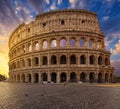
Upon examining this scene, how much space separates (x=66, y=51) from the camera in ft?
144

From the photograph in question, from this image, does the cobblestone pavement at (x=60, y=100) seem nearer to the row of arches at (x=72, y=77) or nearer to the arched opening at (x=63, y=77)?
the row of arches at (x=72, y=77)

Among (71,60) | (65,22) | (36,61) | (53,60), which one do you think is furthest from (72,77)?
(65,22)

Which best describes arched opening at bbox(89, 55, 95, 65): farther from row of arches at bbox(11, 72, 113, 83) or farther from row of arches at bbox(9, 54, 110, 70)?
row of arches at bbox(11, 72, 113, 83)

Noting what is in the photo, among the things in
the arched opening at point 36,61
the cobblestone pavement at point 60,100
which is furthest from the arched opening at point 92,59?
the cobblestone pavement at point 60,100

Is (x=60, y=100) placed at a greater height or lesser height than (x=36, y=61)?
lesser

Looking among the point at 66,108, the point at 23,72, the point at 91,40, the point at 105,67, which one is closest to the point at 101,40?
the point at 91,40

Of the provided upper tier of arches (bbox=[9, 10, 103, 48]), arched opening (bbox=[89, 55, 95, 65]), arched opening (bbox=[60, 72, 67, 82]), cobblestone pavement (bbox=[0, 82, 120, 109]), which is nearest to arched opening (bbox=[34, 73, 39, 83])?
arched opening (bbox=[60, 72, 67, 82])

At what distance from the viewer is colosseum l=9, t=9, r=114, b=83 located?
4362 cm

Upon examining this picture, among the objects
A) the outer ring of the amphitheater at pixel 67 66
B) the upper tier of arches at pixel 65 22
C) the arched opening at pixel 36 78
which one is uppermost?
the upper tier of arches at pixel 65 22

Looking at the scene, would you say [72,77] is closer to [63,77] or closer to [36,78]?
[63,77]

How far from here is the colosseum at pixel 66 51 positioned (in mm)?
43625

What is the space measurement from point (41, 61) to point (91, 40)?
15.2 metres

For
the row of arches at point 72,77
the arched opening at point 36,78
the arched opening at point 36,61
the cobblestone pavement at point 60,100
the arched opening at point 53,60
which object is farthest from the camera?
the arched opening at point 36,61

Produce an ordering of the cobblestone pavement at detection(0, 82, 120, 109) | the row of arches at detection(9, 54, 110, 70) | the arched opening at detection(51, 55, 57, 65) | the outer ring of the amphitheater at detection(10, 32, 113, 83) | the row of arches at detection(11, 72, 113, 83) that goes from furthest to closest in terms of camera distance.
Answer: the arched opening at detection(51, 55, 57, 65) < the row of arches at detection(9, 54, 110, 70) < the outer ring of the amphitheater at detection(10, 32, 113, 83) < the row of arches at detection(11, 72, 113, 83) < the cobblestone pavement at detection(0, 82, 120, 109)
